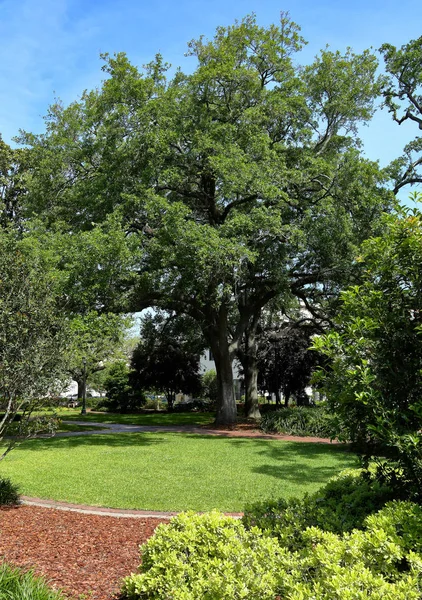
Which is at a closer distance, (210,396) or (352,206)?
(352,206)

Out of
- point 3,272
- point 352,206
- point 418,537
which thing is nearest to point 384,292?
point 418,537

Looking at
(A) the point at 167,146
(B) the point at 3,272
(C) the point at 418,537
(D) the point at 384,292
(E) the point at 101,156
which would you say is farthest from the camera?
(E) the point at 101,156

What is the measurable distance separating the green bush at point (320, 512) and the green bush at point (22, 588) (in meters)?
1.77

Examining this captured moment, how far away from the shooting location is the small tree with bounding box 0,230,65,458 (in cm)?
617

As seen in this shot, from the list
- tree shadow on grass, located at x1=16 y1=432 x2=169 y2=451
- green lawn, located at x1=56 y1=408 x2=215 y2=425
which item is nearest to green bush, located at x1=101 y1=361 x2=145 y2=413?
green lawn, located at x1=56 y1=408 x2=215 y2=425

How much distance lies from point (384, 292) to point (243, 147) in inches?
552

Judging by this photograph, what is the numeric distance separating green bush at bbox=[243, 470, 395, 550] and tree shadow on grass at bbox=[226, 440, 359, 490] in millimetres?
4514

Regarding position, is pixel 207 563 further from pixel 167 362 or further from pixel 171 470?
pixel 167 362

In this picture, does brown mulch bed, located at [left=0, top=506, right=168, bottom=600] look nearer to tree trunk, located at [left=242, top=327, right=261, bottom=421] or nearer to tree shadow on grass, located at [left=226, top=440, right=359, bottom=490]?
tree shadow on grass, located at [left=226, top=440, right=359, bottom=490]

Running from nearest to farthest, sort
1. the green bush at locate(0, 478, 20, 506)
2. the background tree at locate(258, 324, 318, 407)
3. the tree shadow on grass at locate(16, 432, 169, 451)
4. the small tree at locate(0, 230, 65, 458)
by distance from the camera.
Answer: the small tree at locate(0, 230, 65, 458)
the green bush at locate(0, 478, 20, 506)
the tree shadow on grass at locate(16, 432, 169, 451)
the background tree at locate(258, 324, 318, 407)

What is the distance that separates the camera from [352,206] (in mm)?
16906

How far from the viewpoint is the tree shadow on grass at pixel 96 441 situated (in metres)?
15.0

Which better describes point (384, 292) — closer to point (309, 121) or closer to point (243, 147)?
point (243, 147)

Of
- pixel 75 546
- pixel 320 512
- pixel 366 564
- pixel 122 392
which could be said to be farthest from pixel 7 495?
pixel 122 392
